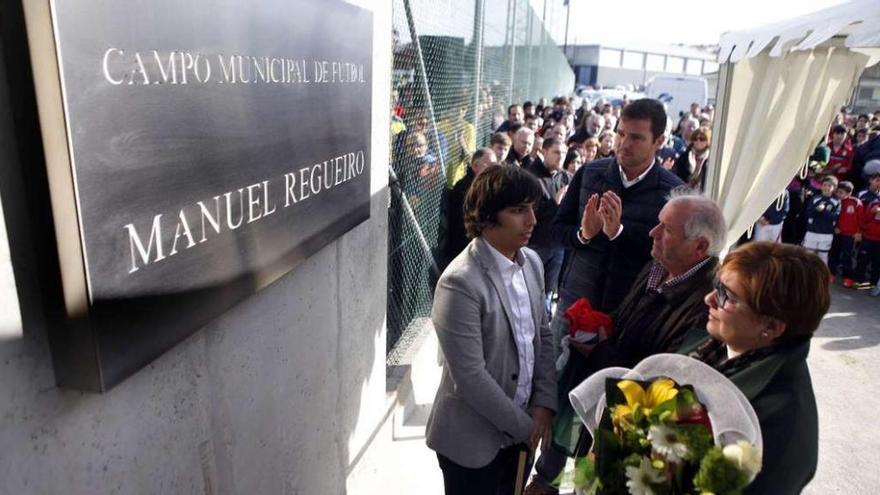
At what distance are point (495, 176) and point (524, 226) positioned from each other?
0.20m

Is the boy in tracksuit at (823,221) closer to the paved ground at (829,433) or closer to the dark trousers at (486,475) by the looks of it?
the paved ground at (829,433)

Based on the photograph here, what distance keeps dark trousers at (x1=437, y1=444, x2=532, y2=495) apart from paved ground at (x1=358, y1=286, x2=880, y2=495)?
691 millimetres

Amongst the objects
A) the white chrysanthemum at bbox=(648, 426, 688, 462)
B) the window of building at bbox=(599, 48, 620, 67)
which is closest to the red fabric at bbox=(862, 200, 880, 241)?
the white chrysanthemum at bbox=(648, 426, 688, 462)

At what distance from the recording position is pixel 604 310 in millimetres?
3115

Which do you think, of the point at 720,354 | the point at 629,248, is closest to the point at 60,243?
the point at 720,354

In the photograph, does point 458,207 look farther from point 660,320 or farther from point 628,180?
point 660,320

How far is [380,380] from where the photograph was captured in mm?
3025

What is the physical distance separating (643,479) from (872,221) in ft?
25.2

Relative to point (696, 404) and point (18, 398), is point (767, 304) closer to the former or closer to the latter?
point (696, 404)

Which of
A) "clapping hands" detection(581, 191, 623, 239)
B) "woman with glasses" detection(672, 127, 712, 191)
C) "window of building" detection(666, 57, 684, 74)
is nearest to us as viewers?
"clapping hands" detection(581, 191, 623, 239)

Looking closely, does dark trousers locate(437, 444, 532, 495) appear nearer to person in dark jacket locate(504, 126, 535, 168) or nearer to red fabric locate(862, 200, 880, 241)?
person in dark jacket locate(504, 126, 535, 168)

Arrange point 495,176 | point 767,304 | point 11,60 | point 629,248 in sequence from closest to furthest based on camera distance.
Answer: point 11,60
point 767,304
point 495,176
point 629,248

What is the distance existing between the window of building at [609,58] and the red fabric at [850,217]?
48.4m

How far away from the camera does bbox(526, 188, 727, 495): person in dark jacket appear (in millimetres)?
2076
